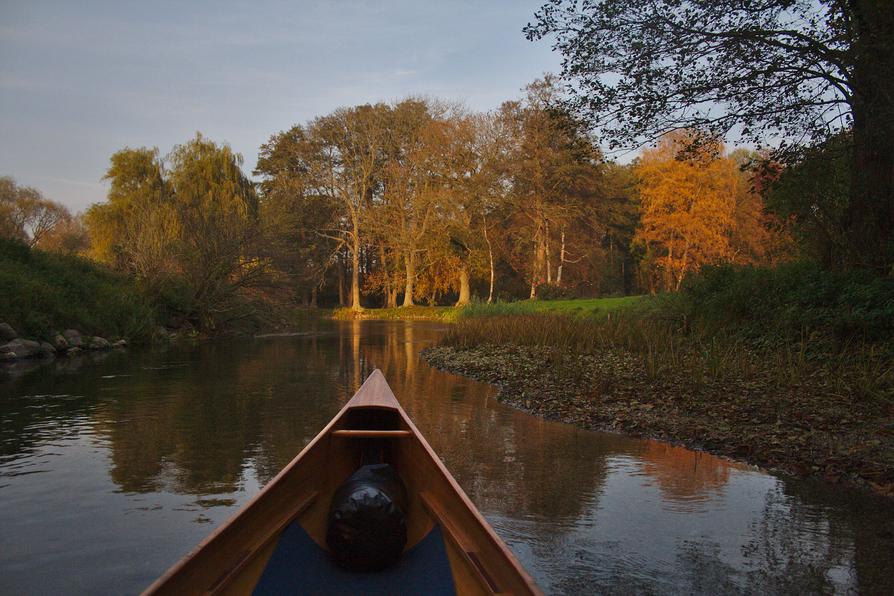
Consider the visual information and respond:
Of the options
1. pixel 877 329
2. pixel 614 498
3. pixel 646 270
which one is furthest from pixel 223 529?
pixel 646 270

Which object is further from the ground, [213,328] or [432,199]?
[432,199]

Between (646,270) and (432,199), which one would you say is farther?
(646,270)

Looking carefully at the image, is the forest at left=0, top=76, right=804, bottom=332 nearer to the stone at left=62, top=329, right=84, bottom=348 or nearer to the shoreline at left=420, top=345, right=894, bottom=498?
the stone at left=62, top=329, right=84, bottom=348

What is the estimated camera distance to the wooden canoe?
7.72 ft

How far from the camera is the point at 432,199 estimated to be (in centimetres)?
3803

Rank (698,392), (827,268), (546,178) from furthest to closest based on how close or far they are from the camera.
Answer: (546,178) < (827,268) < (698,392)

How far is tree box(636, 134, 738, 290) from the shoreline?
30.0 metres

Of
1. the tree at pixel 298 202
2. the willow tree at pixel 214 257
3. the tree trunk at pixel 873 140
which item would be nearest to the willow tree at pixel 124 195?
the tree at pixel 298 202

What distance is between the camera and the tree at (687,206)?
38.0 metres

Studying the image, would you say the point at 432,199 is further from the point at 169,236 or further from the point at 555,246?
the point at 169,236

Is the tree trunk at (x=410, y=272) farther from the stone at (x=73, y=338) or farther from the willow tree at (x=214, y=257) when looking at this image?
the stone at (x=73, y=338)

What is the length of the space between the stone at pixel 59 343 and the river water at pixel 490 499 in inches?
295

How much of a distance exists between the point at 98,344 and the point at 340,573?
16821 mm

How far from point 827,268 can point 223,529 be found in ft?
36.1
